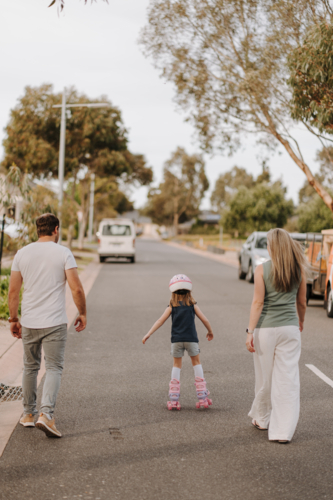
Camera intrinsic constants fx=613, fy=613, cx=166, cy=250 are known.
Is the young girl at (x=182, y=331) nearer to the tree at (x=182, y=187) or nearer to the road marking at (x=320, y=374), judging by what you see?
the road marking at (x=320, y=374)

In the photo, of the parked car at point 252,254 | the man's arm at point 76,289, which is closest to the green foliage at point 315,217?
the parked car at point 252,254

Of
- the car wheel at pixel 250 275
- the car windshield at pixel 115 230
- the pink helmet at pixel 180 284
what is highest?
the pink helmet at pixel 180 284

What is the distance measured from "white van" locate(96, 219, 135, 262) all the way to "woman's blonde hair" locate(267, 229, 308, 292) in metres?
25.0

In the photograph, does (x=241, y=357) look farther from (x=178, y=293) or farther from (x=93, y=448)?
(x=93, y=448)

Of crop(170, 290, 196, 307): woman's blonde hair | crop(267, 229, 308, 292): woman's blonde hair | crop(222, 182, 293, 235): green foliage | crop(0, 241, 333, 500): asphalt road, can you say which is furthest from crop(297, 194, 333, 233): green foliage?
crop(267, 229, 308, 292): woman's blonde hair

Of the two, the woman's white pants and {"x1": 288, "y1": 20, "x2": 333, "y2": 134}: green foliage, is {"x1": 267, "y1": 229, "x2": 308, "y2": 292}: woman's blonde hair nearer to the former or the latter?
the woman's white pants

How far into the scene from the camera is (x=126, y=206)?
311ft

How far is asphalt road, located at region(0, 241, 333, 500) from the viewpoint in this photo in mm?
3910

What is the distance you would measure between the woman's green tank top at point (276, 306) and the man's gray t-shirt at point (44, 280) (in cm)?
157

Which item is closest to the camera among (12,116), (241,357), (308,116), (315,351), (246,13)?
(241,357)

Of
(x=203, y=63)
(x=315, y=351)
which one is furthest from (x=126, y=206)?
(x=315, y=351)

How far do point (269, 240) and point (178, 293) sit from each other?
1.20 metres

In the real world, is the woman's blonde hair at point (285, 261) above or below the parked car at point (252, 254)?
above

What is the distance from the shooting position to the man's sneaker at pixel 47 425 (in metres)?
4.70
